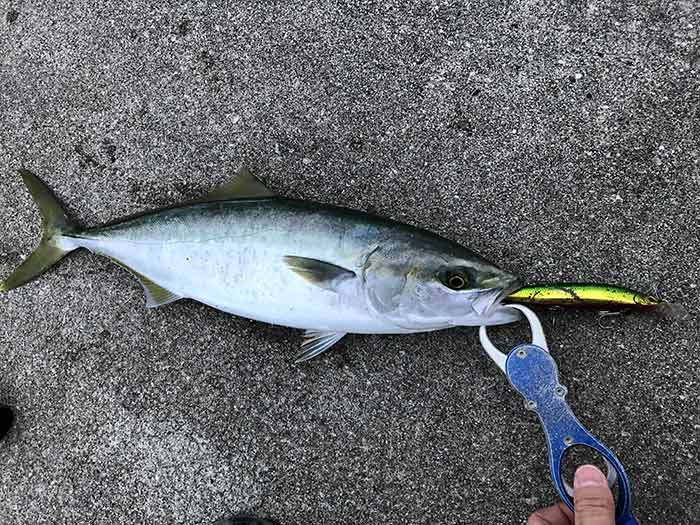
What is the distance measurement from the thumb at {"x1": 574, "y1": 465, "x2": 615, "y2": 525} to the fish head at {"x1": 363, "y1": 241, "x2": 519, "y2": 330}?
77 cm

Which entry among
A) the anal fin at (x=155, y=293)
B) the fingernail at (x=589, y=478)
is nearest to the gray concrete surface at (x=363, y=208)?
the anal fin at (x=155, y=293)

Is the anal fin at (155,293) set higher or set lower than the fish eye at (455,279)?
lower

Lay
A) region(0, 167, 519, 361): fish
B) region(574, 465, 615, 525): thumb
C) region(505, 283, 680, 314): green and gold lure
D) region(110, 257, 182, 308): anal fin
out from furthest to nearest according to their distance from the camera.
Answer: region(110, 257, 182, 308): anal fin
region(505, 283, 680, 314): green and gold lure
region(0, 167, 519, 361): fish
region(574, 465, 615, 525): thumb

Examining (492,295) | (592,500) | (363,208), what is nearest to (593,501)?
(592,500)

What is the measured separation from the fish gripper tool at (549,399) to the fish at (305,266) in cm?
16

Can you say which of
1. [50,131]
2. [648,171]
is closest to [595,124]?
[648,171]

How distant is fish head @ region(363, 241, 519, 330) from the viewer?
2346 mm

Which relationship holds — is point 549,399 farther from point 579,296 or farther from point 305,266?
point 305,266

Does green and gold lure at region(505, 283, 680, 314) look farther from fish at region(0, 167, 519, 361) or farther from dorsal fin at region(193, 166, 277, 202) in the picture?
dorsal fin at region(193, 166, 277, 202)

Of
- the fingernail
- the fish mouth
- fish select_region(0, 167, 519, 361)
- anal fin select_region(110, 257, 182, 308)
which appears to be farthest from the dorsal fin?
the fingernail

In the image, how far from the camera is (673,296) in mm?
2695

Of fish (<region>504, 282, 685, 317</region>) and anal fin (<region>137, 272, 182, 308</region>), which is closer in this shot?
fish (<region>504, 282, 685, 317</region>)

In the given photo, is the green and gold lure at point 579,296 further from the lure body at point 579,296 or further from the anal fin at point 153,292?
the anal fin at point 153,292

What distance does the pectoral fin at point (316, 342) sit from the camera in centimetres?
267
